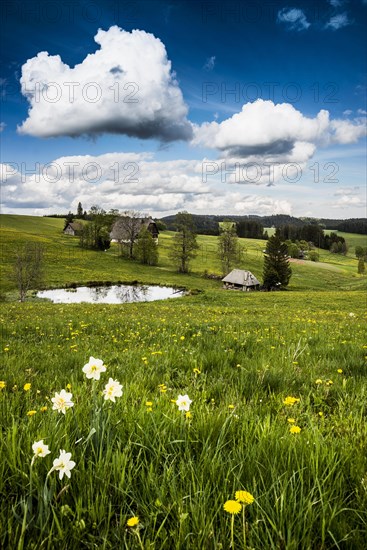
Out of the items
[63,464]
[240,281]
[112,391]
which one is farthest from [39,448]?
[240,281]

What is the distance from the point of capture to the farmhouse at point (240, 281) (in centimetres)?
7234

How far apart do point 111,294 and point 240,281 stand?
1204 inches

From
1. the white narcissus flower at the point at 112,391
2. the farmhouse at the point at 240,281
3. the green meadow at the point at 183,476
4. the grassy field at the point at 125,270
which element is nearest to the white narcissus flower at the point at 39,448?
the green meadow at the point at 183,476

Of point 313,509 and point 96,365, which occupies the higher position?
point 96,365

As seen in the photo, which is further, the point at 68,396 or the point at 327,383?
the point at 327,383

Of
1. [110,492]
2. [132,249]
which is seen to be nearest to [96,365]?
[110,492]

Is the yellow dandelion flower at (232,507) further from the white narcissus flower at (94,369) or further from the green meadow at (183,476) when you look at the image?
the white narcissus flower at (94,369)

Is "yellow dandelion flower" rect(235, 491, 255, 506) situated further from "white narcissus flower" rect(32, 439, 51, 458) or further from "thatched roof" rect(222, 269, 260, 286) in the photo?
"thatched roof" rect(222, 269, 260, 286)

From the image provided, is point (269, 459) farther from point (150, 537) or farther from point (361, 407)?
point (361, 407)

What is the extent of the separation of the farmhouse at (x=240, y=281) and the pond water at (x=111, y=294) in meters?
16.5

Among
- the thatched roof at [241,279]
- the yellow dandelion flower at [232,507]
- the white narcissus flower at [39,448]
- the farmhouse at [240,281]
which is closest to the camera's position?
the yellow dandelion flower at [232,507]

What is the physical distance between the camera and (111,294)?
176 ft

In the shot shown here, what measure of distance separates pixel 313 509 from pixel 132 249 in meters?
93.4

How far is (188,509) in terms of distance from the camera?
1659 mm
